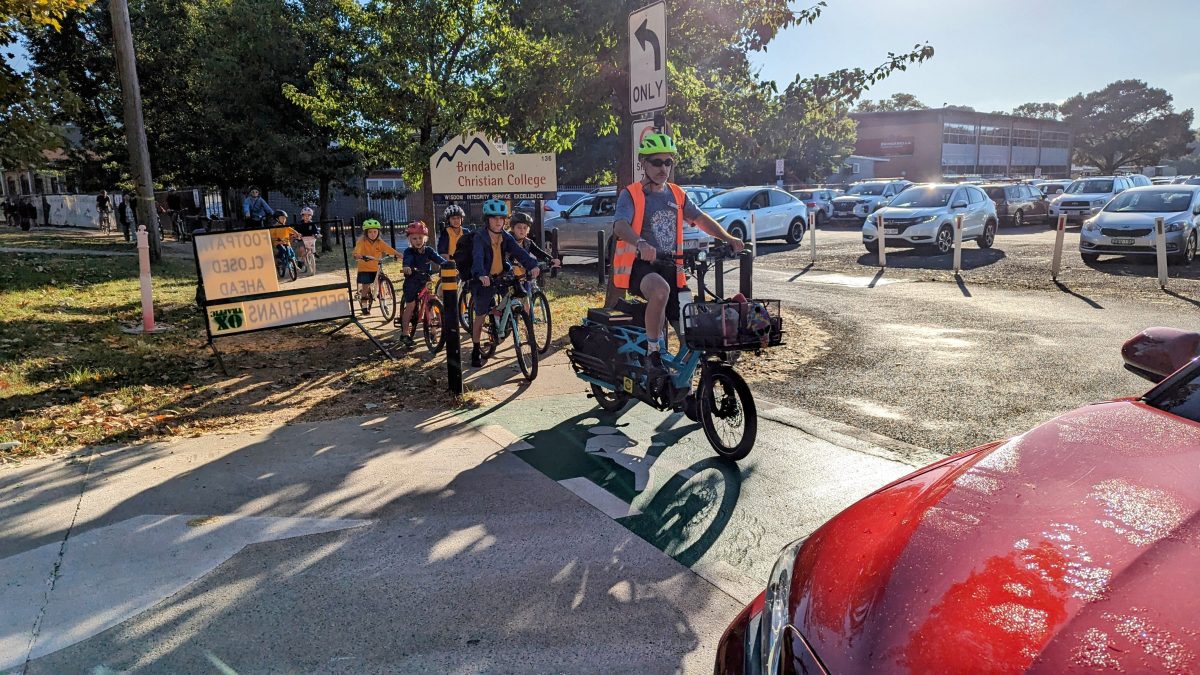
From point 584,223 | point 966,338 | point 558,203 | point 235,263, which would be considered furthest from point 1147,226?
point 558,203

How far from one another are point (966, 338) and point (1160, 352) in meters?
6.41

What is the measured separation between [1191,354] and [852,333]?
6.74 metres

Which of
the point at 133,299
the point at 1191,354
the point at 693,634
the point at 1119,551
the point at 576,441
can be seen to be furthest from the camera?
the point at 133,299

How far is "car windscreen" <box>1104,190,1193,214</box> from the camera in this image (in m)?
16.3

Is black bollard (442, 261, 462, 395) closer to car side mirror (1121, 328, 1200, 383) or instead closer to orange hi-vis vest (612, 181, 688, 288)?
orange hi-vis vest (612, 181, 688, 288)

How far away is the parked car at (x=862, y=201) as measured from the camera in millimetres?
30672

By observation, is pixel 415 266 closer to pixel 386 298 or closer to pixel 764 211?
pixel 386 298

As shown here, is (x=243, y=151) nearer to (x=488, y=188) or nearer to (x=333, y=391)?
(x=488, y=188)

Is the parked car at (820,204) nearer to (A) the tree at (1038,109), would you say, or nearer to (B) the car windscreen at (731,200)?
(B) the car windscreen at (731,200)

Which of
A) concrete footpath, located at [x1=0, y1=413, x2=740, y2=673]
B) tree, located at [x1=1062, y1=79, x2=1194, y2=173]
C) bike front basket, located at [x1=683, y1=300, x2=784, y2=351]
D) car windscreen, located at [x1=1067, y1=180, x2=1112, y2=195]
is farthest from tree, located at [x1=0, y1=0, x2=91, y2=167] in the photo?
tree, located at [x1=1062, y1=79, x2=1194, y2=173]

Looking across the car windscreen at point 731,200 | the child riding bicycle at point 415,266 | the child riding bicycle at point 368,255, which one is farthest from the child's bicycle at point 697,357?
the car windscreen at point 731,200

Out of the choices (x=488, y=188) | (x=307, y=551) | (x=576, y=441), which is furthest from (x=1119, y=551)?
(x=488, y=188)

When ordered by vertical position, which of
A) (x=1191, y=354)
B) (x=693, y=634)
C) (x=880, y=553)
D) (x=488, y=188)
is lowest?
(x=693, y=634)

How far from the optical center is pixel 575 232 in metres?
19.0
